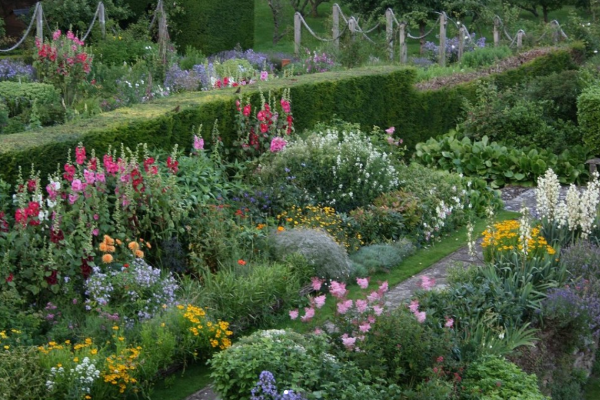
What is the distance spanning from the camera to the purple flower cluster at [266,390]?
16.6 feet

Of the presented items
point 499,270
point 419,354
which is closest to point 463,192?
point 499,270

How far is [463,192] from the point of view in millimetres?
10305

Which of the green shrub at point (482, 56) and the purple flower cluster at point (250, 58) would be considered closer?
the purple flower cluster at point (250, 58)

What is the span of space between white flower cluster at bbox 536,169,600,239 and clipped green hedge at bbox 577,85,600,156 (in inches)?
182

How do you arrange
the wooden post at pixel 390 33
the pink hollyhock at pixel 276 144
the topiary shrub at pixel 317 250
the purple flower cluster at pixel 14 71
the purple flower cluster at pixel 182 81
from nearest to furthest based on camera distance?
the topiary shrub at pixel 317 250 → the pink hollyhock at pixel 276 144 → the purple flower cluster at pixel 182 81 → the purple flower cluster at pixel 14 71 → the wooden post at pixel 390 33

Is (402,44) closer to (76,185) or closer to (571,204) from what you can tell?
(571,204)

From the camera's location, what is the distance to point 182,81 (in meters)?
13.8

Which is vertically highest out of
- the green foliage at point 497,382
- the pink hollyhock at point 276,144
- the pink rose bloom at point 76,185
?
the pink rose bloom at point 76,185

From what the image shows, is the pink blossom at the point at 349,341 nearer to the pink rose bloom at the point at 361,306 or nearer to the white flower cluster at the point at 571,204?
the pink rose bloom at the point at 361,306

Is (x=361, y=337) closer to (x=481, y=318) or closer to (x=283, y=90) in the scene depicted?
(x=481, y=318)

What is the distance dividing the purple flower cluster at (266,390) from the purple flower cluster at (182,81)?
8541 mm

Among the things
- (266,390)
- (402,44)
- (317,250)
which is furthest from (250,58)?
(266,390)

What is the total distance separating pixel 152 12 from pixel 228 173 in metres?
12.8

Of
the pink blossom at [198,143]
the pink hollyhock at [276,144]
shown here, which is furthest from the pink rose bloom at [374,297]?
the pink hollyhock at [276,144]
